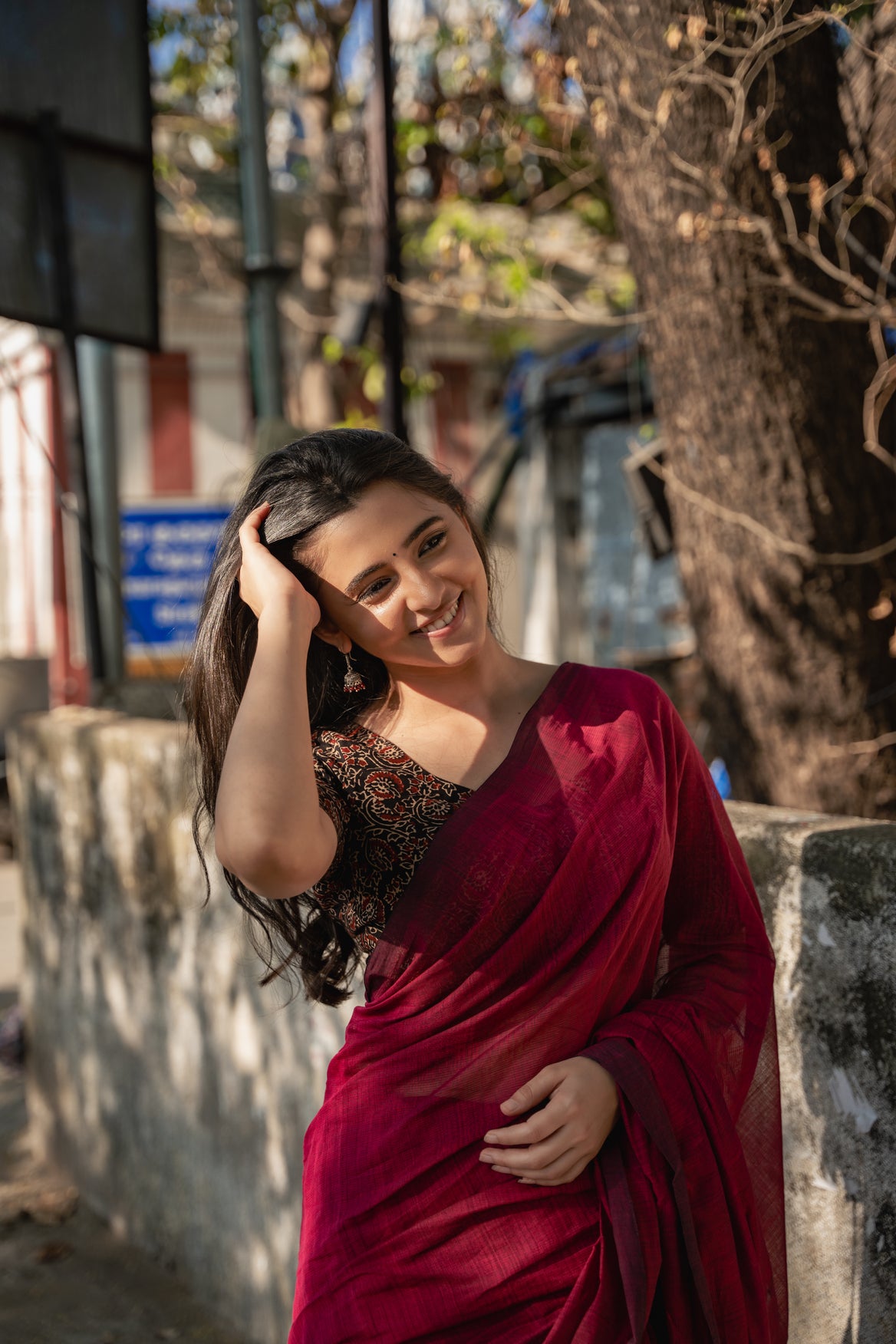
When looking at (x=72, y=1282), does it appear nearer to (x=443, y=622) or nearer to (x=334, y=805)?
(x=334, y=805)

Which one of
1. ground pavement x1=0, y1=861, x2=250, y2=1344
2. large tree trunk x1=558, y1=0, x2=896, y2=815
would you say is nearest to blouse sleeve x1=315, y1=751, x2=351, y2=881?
large tree trunk x1=558, y1=0, x2=896, y2=815

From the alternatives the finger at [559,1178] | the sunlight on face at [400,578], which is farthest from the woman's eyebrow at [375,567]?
the finger at [559,1178]

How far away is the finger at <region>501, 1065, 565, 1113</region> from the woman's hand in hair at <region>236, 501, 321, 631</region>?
0.59m

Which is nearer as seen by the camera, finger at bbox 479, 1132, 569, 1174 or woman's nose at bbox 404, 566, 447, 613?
finger at bbox 479, 1132, 569, 1174

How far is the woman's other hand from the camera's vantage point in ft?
5.12

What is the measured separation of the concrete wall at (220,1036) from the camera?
1905mm

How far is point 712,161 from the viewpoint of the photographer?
3062 millimetres

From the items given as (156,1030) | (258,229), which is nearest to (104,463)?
(258,229)

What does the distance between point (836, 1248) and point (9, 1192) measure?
3.07 meters

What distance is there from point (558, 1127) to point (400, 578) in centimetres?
67

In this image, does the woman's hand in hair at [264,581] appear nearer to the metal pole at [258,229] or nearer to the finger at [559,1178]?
the finger at [559,1178]

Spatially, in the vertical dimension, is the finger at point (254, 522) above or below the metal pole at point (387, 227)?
below

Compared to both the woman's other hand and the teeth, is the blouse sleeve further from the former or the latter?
the woman's other hand

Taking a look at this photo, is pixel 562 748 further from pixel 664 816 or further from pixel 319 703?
pixel 319 703
